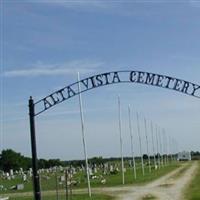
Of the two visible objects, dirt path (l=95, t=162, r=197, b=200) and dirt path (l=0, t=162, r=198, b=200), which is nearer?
dirt path (l=95, t=162, r=197, b=200)

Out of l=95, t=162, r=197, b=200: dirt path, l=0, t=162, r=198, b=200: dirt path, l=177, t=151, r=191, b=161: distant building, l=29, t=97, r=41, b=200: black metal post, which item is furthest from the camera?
l=177, t=151, r=191, b=161: distant building

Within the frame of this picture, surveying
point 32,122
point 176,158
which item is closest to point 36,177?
point 32,122

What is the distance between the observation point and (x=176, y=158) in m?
189

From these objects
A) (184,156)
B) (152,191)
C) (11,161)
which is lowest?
(152,191)

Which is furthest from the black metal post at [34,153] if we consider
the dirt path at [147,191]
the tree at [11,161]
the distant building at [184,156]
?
the distant building at [184,156]

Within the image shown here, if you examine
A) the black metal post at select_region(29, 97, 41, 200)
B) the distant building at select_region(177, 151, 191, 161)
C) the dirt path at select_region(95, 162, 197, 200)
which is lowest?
the dirt path at select_region(95, 162, 197, 200)

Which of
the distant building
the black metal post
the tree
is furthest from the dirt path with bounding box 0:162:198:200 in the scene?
the distant building

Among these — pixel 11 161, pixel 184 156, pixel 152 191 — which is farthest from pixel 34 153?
pixel 184 156

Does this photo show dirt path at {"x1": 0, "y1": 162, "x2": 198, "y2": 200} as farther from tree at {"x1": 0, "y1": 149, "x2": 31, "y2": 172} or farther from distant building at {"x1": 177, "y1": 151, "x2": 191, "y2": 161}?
distant building at {"x1": 177, "y1": 151, "x2": 191, "y2": 161}

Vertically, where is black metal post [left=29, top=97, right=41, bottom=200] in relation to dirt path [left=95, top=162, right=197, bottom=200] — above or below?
above

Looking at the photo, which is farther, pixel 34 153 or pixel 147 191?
pixel 147 191

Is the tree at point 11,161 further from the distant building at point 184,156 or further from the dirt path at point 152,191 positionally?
the dirt path at point 152,191

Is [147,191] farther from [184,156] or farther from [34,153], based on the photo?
[184,156]

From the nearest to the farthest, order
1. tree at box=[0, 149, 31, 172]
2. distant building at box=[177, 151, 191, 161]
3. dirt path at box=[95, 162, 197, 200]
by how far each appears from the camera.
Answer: dirt path at box=[95, 162, 197, 200] < tree at box=[0, 149, 31, 172] < distant building at box=[177, 151, 191, 161]
